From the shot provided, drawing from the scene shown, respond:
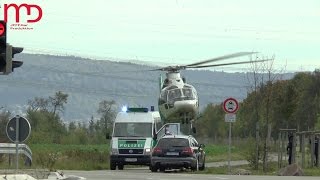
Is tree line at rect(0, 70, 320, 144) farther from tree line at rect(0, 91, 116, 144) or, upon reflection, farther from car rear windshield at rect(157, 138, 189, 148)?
car rear windshield at rect(157, 138, 189, 148)

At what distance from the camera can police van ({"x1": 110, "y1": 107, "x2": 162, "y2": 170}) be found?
36.1 metres

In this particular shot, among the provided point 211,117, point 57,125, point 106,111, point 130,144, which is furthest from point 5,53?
point 211,117

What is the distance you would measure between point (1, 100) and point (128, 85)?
23.4 meters

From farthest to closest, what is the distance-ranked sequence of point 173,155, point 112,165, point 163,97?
point 163,97 < point 112,165 < point 173,155

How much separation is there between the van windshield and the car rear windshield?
445 centimetres

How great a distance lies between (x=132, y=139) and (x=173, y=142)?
4.83m

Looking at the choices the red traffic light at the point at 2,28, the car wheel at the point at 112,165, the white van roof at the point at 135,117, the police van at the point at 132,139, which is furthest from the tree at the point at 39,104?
the red traffic light at the point at 2,28

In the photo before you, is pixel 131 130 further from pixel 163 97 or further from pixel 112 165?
pixel 163 97

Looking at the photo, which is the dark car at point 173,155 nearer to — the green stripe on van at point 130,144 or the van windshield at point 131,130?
the green stripe on van at point 130,144

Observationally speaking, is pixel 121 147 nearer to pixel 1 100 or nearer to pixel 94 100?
pixel 1 100

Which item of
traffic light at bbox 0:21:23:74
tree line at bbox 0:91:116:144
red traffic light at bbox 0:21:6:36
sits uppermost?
red traffic light at bbox 0:21:6:36

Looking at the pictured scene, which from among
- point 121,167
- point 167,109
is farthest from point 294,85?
point 121,167

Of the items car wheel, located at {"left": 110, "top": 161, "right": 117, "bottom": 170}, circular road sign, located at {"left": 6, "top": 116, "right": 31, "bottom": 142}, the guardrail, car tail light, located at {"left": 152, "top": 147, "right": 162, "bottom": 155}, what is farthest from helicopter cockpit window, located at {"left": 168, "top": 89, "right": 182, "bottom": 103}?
circular road sign, located at {"left": 6, "top": 116, "right": 31, "bottom": 142}

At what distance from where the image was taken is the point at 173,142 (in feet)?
104
